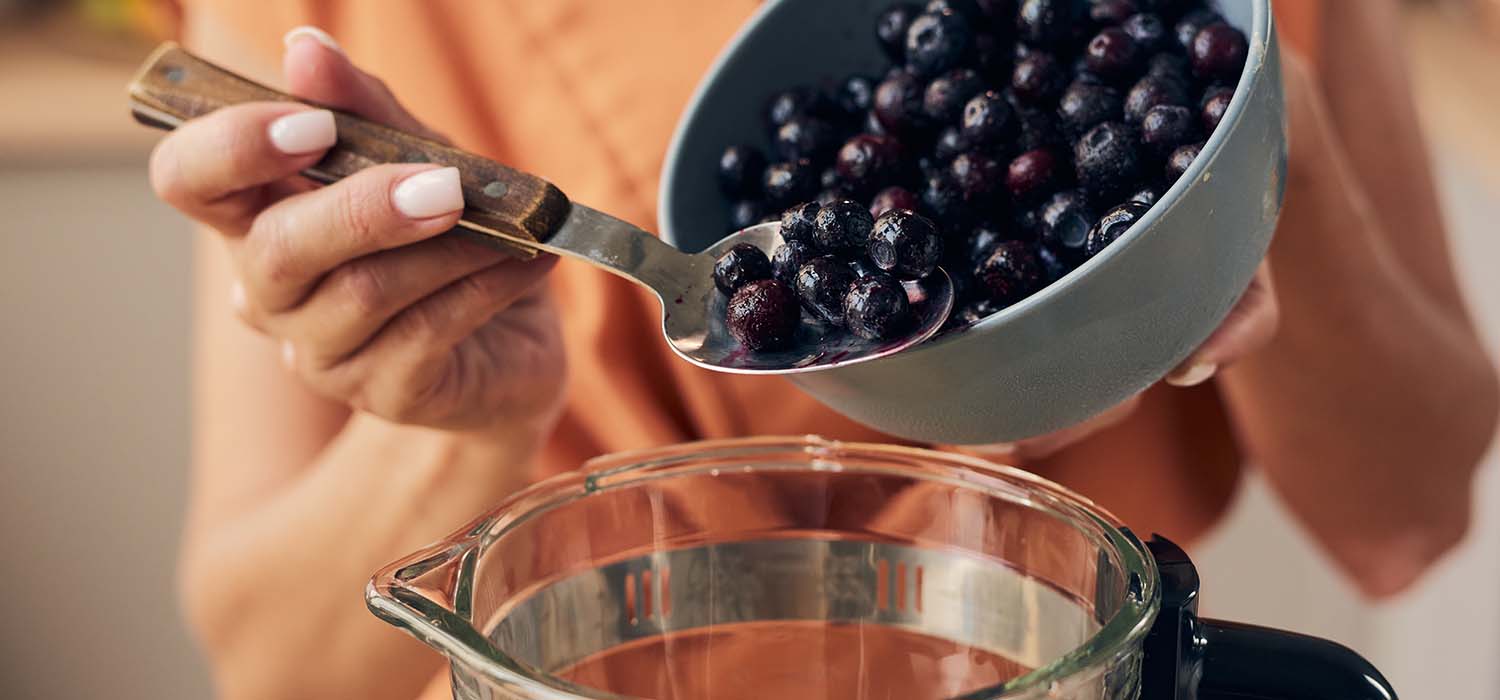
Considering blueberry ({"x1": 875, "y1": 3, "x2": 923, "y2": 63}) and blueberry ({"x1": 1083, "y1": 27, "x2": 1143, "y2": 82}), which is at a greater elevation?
blueberry ({"x1": 875, "y1": 3, "x2": 923, "y2": 63})

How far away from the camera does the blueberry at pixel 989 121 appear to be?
1.62 feet

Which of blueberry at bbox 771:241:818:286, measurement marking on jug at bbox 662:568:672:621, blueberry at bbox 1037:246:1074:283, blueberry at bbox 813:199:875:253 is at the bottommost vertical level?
measurement marking on jug at bbox 662:568:672:621

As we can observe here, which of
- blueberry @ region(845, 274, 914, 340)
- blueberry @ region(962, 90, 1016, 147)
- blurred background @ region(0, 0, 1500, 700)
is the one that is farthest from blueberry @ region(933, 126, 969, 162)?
blurred background @ region(0, 0, 1500, 700)

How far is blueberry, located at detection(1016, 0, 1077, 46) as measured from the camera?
1.72 feet

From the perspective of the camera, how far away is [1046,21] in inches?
20.7

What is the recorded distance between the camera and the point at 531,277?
54cm

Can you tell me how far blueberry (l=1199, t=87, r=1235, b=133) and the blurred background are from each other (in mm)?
1253

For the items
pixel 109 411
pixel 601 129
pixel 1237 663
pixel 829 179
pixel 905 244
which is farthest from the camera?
pixel 109 411

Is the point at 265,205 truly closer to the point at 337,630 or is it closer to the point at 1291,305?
the point at 337,630

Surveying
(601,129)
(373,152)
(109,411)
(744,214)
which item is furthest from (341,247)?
(109,411)

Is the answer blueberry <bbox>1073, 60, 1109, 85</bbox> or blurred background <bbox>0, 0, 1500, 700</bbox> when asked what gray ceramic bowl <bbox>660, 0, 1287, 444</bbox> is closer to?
blueberry <bbox>1073, 60, 1109, 85</bbox>

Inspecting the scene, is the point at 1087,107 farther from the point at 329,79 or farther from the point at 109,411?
the point at 109,411

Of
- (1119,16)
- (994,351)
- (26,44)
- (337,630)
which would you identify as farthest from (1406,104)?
(26,44)

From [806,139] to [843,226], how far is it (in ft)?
0.33
